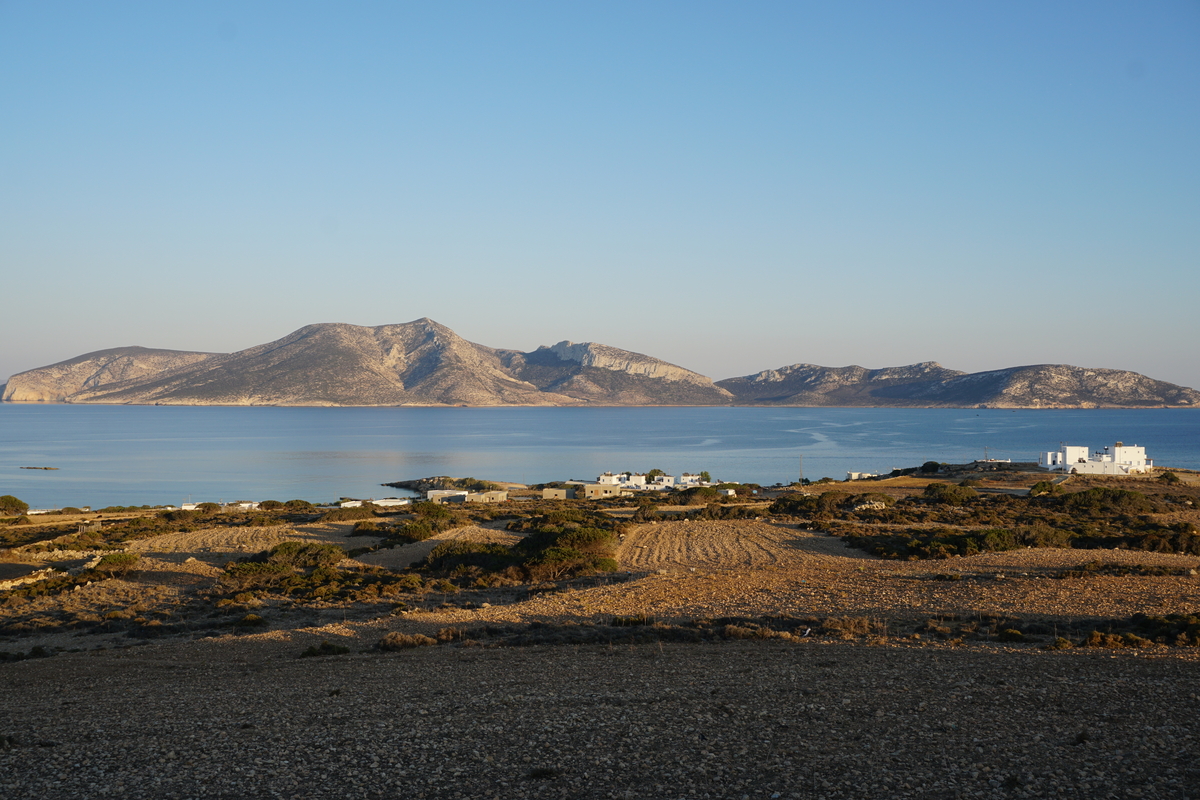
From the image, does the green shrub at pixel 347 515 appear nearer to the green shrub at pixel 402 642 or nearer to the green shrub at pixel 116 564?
the green shrub at pixel 116 564

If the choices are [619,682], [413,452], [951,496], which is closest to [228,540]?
[619,682]

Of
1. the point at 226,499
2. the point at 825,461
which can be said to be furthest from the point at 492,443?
the point at 226,499

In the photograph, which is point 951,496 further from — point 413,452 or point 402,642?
point 413,452

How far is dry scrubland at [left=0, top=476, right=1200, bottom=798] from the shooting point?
643 cm

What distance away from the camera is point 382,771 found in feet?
21.8

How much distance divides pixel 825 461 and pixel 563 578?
70638 millimetres

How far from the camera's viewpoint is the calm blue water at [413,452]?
63562 millimetres

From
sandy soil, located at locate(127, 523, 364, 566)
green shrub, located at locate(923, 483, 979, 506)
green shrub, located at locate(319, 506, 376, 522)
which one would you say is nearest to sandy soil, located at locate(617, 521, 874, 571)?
sandy soil, located at locate(127, 523, 364, 566)

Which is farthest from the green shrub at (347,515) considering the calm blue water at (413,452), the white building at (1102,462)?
the white building at (1102,462)

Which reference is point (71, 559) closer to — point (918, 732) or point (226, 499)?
point (918, 732)

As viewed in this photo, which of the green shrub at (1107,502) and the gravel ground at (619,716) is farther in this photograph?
the green shrub at (1107,502)

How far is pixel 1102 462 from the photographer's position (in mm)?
51688

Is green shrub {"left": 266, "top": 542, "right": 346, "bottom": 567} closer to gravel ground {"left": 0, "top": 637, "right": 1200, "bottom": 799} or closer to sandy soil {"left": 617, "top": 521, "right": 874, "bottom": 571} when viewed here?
sandy soil {"left": 617, "top": 521, "right": 874, "bottom": 571}

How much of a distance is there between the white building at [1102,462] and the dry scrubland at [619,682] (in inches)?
1388
